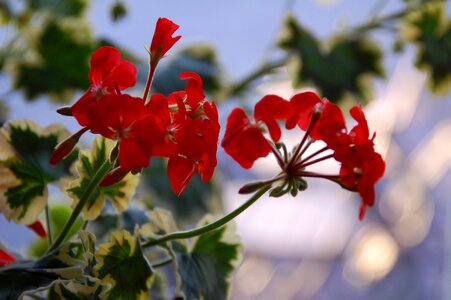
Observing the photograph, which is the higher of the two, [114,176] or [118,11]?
[118,11]

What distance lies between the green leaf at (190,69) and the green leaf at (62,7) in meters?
0.13

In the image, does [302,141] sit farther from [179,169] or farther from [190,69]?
[190,69]

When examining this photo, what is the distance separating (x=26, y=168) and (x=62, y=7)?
1.62 feet

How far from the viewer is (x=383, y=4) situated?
110 centimetres

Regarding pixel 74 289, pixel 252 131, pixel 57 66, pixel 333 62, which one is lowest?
pixel 74 289

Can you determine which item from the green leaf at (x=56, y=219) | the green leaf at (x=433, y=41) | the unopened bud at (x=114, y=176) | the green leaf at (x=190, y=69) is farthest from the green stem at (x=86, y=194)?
the green leaf at (x=433, y=41)

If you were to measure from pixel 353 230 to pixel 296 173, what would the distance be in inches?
52.6

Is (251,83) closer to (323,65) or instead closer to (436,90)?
(323,65)

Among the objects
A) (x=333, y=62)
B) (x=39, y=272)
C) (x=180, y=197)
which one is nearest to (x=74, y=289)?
(x=39, y=272)

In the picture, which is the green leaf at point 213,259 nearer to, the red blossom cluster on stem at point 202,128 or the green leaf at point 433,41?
the red blossom cluster on stem at point 202,128

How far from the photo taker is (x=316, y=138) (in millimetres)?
396

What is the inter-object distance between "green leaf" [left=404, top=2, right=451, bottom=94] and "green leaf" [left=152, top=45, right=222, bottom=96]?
0.93ft

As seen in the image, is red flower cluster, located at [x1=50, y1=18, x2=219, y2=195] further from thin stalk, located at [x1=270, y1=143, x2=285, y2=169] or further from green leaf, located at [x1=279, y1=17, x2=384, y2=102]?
green leaf, located at [x1=279, y1=17, x2=384, y2=102]

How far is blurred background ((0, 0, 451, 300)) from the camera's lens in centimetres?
87
